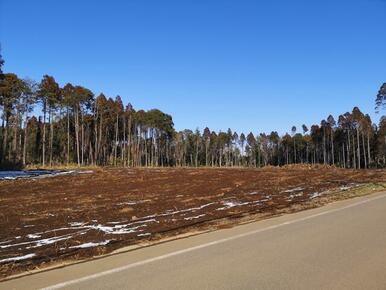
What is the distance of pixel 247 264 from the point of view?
725 centimetres

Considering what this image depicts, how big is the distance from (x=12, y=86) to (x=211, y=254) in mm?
73260

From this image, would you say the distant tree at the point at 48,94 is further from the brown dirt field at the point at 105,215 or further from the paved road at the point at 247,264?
the paved road at the point at 247,264

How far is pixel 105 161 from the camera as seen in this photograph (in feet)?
343

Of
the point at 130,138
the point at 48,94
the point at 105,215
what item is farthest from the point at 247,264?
the point at 130,138

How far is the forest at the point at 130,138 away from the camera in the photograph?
7956 cm

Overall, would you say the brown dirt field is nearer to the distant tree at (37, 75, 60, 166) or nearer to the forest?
the forest

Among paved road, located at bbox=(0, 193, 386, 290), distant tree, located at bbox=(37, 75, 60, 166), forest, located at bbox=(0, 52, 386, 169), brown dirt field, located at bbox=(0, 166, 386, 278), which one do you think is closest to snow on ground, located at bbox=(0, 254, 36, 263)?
brown dirt field, located at bbox=(0, 166, 386, 278)

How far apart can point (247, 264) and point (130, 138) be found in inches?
4385

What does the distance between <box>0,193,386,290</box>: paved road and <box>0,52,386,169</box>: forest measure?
34679 millimetres

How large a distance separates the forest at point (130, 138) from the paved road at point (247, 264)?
34.7 metres

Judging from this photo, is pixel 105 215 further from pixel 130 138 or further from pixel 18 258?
pixel 130 138

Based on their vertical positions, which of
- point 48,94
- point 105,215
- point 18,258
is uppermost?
point 48,94

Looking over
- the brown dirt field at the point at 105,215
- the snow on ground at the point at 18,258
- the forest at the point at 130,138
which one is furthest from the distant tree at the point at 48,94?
the snow on ground at the point at 18,258

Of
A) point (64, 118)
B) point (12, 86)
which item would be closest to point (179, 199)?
point (12, 86)
